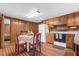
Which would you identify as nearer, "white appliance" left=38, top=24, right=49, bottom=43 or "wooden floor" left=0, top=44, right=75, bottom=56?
"wooden floor" left=0, top=44, right=75, bottom=56

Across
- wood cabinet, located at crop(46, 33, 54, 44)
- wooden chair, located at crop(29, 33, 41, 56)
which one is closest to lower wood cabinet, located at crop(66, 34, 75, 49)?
wood cabinet, located at crop(46, 33, 54, 44)

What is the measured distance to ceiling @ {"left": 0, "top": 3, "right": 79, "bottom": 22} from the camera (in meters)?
1.79

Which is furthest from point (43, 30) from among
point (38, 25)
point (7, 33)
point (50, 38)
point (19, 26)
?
point (7, 33)

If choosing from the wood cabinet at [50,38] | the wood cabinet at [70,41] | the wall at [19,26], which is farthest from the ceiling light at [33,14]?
the wood cabinet at [70,41]

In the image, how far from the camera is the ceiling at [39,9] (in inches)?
70.5

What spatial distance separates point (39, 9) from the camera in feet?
6.16

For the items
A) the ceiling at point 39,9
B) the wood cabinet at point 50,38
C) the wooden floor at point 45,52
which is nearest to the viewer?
the ceiling at point 39,9

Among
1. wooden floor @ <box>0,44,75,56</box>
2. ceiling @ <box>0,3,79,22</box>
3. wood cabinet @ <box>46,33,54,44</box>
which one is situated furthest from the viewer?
wood cabinet @ <box>46,33,54,44</box>

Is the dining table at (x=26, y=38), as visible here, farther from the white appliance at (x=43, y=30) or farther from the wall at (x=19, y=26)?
the white appliance at (x=43, y=30)

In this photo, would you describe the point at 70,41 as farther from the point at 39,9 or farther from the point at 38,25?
the point at 39,9

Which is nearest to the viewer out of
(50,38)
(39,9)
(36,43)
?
(39,9)

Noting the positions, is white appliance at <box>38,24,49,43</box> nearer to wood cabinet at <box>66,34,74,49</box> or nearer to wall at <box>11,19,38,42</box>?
wall at <box>11,19,38,42</box>

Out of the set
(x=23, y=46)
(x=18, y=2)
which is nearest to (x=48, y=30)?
(x=23, y=46)

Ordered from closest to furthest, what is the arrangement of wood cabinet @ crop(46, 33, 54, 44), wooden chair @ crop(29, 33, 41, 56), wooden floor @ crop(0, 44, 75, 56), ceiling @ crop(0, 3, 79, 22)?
ceiling @ crop(0, 3, 79, 22)
wooden floor @ crop(0, 44, 75, 56)
wooden chair @ crop(29, 33, 41, 56)
wood cabinet @ crop(46, 33, 54, 44)
